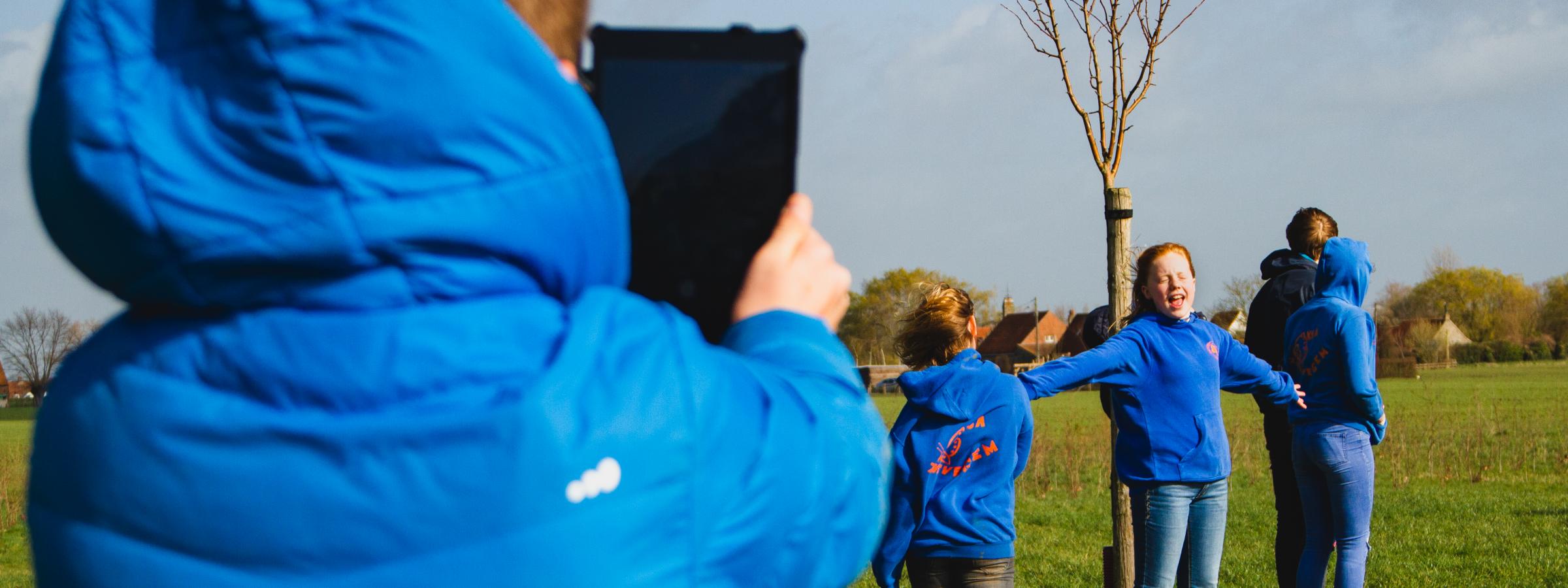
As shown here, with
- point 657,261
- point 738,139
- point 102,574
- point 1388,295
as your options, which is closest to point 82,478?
point 102,574

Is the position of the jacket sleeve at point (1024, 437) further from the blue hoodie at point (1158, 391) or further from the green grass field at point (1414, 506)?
the green grass field at point (1414, 506)

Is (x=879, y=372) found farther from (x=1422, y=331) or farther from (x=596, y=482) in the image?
(x=1422, y=331)

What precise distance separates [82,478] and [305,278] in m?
0.23

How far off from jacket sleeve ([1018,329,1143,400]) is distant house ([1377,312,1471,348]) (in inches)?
2178

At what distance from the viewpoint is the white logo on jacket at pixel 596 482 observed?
2.61 feet

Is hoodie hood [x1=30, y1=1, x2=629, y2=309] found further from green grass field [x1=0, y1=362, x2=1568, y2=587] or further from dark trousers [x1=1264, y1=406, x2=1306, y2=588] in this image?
dark trousers [x1=1264, y1=406, x2=1306, y2=588]

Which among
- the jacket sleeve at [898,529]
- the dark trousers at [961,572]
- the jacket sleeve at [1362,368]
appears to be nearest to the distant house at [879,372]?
the jacket sleeve at [898,529]

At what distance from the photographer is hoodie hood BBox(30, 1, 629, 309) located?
75 centimetres

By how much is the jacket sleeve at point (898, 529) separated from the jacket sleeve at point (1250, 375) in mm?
1779

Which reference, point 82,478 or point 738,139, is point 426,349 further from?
point 738,139

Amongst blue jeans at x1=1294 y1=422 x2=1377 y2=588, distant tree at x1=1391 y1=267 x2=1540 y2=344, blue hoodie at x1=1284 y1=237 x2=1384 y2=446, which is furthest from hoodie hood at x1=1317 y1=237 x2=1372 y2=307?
distant tree at x1=1391 y1=267 x2=1540 y2=344

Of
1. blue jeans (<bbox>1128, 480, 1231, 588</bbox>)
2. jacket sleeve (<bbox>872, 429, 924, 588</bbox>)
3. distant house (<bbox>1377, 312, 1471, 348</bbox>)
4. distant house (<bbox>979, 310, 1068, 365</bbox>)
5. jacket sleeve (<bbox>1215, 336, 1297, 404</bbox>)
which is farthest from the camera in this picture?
distant house (<bbox>979, 310, 1068, 365</bbox>)

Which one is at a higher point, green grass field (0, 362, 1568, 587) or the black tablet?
the black tablet

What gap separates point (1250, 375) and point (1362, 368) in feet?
1.59
